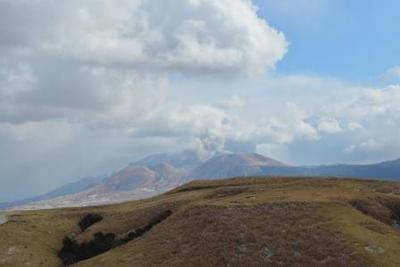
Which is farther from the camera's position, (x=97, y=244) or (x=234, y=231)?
(x=97, y=244)

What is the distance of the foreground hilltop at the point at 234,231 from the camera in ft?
193

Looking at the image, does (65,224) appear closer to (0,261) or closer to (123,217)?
(123,217)

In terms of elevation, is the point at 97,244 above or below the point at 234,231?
below

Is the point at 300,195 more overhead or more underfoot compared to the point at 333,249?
more overhead

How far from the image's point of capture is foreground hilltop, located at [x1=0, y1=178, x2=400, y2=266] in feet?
193

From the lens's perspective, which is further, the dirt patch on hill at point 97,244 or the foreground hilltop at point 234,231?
the dirt patch on hill at point 97,244

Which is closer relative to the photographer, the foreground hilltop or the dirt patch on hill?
the foreground hilltop

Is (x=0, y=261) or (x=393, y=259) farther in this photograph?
(x=0, y=261)

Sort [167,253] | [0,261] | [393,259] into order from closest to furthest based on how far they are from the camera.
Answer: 1. [393,259]
2. [167,253]
3. [0,261]

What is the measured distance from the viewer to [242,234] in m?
63.8

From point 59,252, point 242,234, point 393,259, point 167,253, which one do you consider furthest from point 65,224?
point 393,259

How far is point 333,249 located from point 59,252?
39.6m

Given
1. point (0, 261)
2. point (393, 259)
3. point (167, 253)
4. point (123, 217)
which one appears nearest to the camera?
point (393, 259)

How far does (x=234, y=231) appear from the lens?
2544 inches
